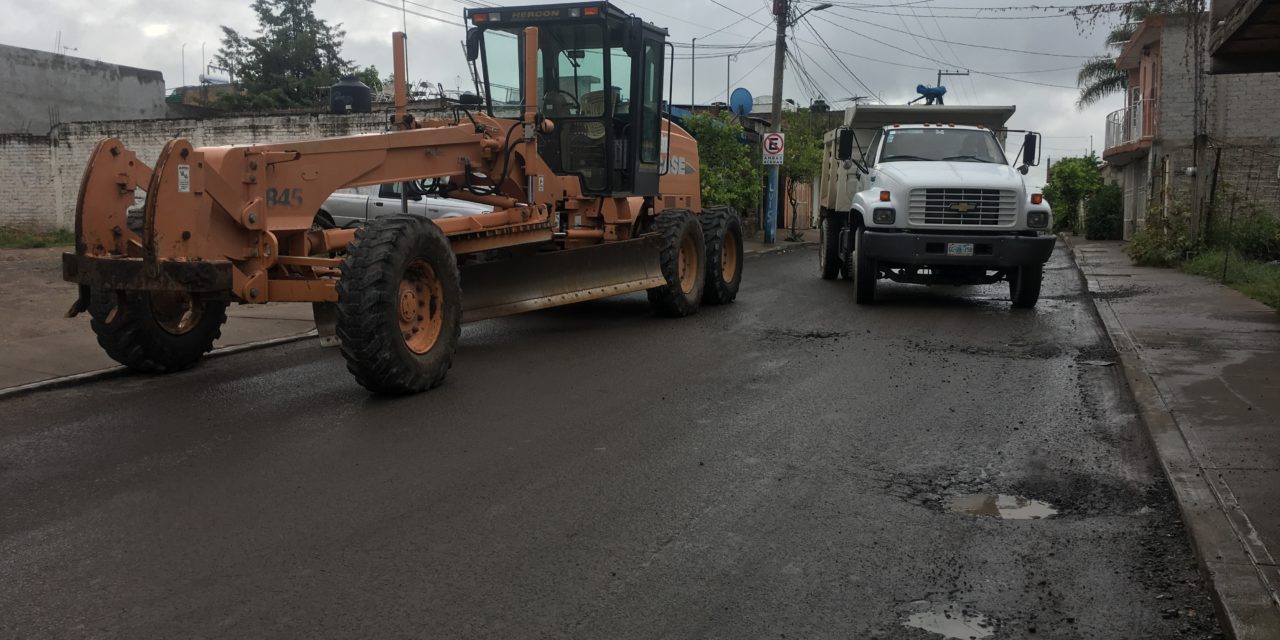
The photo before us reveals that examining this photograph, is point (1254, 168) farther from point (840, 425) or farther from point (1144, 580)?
point (1144, 580)

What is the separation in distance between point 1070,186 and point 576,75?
41.3 m

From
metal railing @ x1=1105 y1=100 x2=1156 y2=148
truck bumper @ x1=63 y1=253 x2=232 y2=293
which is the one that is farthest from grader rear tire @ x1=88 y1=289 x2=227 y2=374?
metal railing @ x1=1105 y1=100 x2=1156 y2=148

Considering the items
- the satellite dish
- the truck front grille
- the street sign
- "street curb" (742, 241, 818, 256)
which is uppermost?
the satellite dish

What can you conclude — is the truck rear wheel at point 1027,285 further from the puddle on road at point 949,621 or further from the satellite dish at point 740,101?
the satellite dish at point 740,101

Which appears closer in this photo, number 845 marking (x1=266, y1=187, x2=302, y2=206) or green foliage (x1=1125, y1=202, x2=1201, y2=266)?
number 845 marking (x1=266, y1=187, x2=302, y2=206)

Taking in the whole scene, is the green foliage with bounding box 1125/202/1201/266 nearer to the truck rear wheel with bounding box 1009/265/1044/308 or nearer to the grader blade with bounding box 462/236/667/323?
the truck rear wheel with bounding box 1009/265/1044/308

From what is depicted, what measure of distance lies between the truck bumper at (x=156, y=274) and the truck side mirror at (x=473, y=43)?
5.08 m

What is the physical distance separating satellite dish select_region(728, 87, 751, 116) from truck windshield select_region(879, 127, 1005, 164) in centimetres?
1916

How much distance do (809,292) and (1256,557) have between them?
11679 mm

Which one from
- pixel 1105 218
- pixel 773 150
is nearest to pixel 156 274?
pixel 773 150

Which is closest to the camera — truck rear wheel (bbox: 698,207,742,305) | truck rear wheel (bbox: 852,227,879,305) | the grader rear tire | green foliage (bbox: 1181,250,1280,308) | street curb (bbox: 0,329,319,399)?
street curb (bbox: 0,329,319,399)

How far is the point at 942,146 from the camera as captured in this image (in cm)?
1531

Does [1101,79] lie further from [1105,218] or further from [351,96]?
[351,96]

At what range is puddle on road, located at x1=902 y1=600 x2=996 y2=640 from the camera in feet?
13.3
